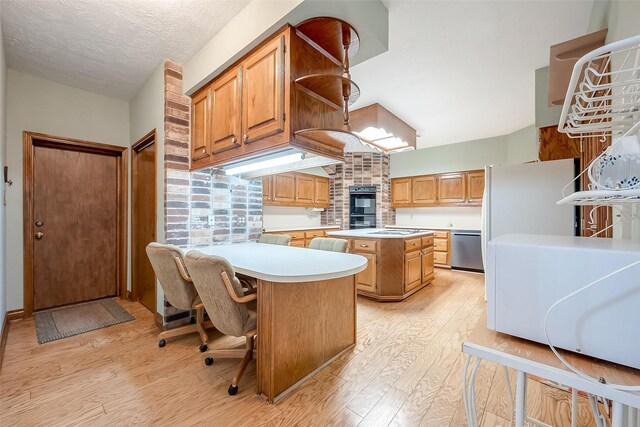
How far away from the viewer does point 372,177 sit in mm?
6023

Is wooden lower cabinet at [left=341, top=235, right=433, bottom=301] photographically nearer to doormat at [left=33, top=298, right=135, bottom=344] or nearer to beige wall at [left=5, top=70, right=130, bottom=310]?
doormat at [left=33, top=298, right=135, bottom=344]

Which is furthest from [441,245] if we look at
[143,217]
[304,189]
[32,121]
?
[32,121]

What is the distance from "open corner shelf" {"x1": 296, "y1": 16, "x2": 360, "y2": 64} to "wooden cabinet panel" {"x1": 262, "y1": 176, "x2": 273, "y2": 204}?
3.12 m

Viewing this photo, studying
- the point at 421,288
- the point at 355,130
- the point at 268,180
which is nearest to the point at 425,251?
the point at 421,288

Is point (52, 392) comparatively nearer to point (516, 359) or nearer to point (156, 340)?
point (156, 340)

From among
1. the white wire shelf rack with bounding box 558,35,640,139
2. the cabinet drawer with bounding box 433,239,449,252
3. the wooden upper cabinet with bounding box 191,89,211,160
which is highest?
the wooden upper cabinet with bounding box 191,89,211,160

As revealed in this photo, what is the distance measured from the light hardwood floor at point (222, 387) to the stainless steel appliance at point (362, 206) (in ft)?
11.8

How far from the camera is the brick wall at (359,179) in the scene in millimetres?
6000

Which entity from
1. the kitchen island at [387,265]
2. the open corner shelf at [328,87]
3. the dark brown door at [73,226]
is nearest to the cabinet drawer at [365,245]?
the kitchen island at [387,265]

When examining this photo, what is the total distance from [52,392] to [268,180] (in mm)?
3763

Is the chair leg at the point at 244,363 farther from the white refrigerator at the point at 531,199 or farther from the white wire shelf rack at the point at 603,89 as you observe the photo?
the white refrigerator at the point at 531,199

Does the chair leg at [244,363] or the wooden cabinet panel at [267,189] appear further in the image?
the wooden cabinet panel at [267,189]

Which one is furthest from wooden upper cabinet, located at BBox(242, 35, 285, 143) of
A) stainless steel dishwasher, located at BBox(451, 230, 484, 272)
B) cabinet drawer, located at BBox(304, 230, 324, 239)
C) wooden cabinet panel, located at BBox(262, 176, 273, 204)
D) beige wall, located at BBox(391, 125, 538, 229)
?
stainless steel dishwasher, located at BBox(451, 230, 484, 272)

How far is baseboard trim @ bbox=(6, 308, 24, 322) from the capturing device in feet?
8.90
